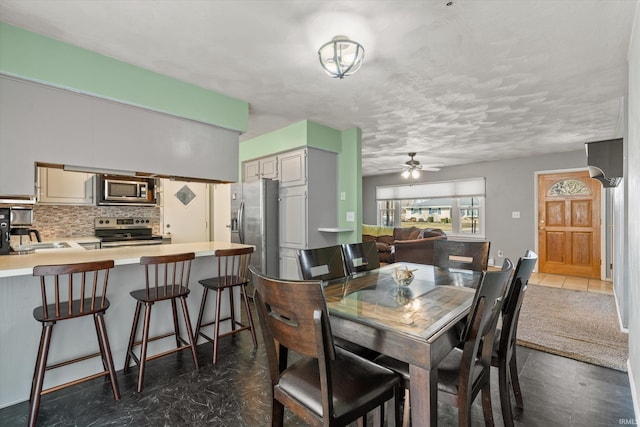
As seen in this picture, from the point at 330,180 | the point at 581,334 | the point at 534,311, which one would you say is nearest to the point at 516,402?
the point at 581,334

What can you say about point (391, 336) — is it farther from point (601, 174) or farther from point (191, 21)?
point (601, 174)

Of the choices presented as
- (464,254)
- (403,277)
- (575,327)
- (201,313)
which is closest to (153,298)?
(201,313)

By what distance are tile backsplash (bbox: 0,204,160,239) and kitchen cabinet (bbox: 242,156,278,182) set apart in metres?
1.92

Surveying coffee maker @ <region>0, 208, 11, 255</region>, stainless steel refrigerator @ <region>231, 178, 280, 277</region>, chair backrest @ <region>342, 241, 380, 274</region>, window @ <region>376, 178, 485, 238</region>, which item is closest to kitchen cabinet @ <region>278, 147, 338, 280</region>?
stainless steel refrigerator @ <region>231, 178, 280, 277</region>

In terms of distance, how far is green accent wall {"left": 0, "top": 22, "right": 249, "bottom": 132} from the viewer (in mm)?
2062

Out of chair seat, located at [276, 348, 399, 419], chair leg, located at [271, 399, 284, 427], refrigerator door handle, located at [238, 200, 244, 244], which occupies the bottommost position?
chair leg, located at [271, 399, 284, 427]

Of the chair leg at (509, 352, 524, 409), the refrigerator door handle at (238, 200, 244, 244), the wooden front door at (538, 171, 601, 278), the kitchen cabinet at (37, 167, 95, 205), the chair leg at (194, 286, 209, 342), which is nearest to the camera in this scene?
the chair leg at (509, 352, 524, 409)

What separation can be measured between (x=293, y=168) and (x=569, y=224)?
538 centimetres

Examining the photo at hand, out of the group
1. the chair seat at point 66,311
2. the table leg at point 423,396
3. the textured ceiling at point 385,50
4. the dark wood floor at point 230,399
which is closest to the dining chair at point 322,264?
the table leg at point 423,396

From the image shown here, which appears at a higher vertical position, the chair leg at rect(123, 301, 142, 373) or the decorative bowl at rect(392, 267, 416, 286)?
the decorative bowl at rect(392, 267, 416, 286)

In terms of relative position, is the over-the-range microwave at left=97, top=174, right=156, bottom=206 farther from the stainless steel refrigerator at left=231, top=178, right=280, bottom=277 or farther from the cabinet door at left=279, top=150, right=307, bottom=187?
the cabinet door at left=279, top=150, right=307, bottom=187

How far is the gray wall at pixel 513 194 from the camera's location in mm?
5887

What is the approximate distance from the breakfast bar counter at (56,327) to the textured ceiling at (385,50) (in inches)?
61.8

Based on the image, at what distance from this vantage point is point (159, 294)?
2.27 meters
